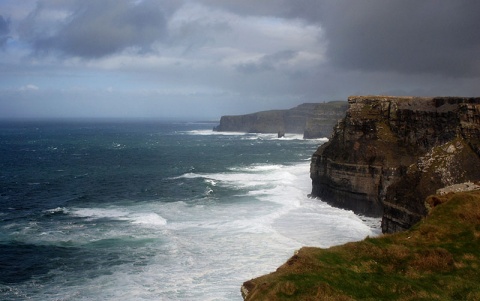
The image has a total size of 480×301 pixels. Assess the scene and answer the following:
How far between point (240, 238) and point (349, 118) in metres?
22.1

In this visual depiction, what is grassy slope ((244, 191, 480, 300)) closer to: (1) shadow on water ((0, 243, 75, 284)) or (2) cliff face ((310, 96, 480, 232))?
(2) cliff face ((310, 96, 480, 232))

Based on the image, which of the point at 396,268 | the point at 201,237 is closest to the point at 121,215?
the point at 201,237

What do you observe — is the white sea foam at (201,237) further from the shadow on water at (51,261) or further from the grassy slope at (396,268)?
the grassy slope at (396,268)

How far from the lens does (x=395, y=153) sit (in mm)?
45969

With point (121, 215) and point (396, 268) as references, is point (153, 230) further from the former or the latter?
point (396, 268)

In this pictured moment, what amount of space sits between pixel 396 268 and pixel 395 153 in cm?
2994

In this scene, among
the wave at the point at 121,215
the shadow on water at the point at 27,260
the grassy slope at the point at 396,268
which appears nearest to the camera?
the grassy slope at the point at 396,268

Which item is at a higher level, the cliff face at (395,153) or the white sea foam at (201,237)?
the cliff face at (395,153)

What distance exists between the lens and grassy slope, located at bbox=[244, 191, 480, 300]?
49.4 ft

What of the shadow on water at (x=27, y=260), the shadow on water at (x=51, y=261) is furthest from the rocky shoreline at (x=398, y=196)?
the shadow on water at (x=27, y=260)

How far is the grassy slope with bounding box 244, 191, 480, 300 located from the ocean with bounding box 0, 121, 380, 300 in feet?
30.1

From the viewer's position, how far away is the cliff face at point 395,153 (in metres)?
34.5

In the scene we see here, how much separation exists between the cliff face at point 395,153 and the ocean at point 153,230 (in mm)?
3103

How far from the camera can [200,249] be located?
33.8 meters
